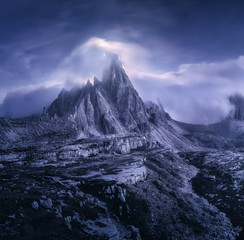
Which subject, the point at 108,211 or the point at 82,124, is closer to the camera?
the point at 108,211

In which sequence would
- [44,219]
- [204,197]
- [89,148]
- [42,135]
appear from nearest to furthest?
1. [44,219]
2. [204,197]
3. [89,148]
4. [42,135]

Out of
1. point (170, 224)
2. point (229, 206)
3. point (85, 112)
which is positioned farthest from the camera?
point (85, 112)

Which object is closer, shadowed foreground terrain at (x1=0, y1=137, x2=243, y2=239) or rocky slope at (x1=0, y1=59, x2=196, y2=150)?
shadowed foreground terrain at (x1=0, y1=137, x2=243, y2=239)

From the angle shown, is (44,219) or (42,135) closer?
(44,219)

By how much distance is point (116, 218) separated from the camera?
1034 inches

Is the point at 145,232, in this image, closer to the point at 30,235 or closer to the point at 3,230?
the point at 30,235

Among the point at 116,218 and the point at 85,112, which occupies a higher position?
the point at 85,112

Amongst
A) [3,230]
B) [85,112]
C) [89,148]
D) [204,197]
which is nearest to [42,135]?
[89,148]

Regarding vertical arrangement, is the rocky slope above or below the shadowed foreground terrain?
above

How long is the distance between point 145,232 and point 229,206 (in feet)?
86.4

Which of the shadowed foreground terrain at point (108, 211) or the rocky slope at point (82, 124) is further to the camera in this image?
the rocky slope at point (82, 124)

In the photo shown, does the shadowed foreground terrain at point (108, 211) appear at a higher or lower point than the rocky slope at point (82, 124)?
lower

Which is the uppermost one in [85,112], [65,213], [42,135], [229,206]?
[85,112]

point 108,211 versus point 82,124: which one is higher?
point 82,124
